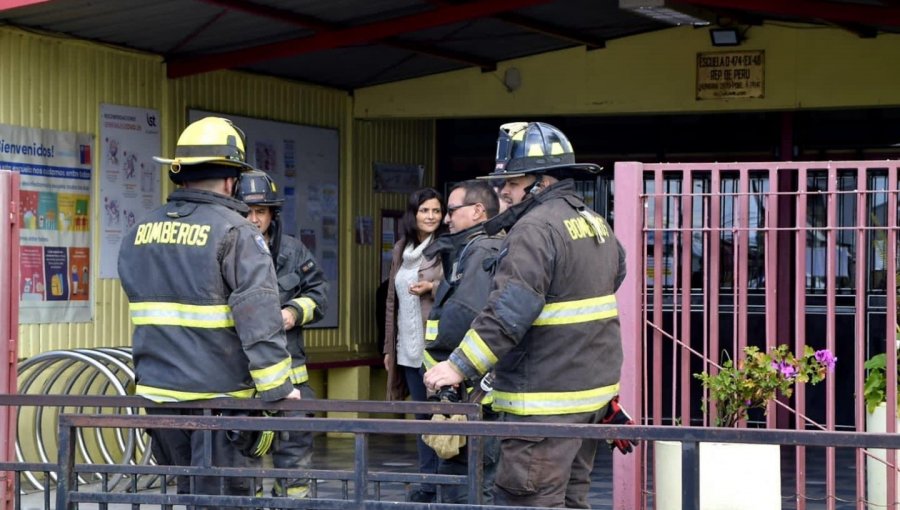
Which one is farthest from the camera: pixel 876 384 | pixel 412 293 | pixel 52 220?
pixel 52 220

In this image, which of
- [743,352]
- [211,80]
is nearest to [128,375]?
[211,80]

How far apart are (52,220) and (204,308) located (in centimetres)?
448

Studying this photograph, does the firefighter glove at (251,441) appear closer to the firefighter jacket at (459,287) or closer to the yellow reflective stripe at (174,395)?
the yellow reflective stripe at (174,395)

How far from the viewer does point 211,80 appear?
11141 mm

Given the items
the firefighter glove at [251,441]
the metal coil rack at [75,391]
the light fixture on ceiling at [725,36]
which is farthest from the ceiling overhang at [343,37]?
the firefighter glove at [251,441]

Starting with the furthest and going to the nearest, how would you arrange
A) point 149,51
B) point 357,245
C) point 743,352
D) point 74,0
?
point 357,245, point 149,51, point 74,0, point 743,352

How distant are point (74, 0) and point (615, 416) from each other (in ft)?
15.8

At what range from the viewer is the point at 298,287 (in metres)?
7.66

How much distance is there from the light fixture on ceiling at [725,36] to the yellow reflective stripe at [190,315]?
6.83 metres

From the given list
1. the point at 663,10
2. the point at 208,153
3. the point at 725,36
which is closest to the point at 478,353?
the point at 208,153

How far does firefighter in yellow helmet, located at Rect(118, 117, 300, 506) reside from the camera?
538cm

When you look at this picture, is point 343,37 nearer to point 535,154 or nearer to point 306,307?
point 306,307

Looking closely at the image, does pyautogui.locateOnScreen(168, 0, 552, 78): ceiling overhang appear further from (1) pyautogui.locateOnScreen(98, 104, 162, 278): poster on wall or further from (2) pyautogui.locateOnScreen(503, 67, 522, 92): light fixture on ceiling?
(2) pyautogui.locateOnScreen(503, 67, 522, 92): light fixture on ceiling

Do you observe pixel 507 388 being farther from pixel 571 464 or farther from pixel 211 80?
pixel 211 80
